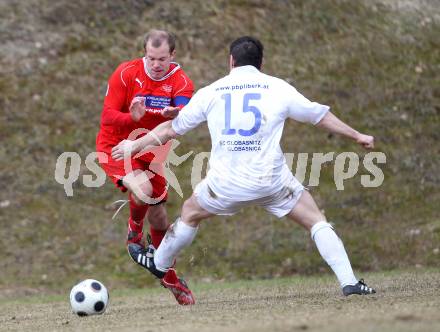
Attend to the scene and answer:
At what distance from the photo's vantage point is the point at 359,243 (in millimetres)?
14875

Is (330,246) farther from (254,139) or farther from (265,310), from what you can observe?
(254,139)

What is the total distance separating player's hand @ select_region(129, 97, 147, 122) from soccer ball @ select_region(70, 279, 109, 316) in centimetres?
147

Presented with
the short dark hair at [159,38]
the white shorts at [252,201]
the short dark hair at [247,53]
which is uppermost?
the short dark hair at [159,38]

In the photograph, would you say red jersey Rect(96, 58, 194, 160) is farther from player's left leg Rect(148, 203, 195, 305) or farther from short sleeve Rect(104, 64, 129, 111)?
player's left leg Rect(148, 203, 195, 305)

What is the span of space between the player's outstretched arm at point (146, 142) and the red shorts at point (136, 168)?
39cm

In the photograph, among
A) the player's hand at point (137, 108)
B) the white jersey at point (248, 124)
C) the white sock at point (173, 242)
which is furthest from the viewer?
the player's hand at point (137, 108)

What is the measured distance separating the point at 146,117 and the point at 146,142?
0.84 meters

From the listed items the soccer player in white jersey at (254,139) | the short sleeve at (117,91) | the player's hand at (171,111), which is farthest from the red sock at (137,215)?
the player's hand at (171,111)

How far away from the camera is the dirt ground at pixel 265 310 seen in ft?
22.2

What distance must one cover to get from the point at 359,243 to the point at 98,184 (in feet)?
13.1

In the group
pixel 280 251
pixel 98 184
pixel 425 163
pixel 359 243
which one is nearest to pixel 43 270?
pixel 98 184

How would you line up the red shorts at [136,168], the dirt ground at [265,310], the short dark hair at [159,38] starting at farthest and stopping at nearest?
the red shorts at [136,168]
the short dark hair at [159,38]
the dirt ground at [265,310]

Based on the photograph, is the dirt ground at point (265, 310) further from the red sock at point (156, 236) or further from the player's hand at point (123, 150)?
the player's hand at point (123, 150)

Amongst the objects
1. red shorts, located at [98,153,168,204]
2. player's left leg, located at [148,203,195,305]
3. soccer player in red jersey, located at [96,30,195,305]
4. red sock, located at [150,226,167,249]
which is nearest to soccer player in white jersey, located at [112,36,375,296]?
soccer player in red jersey, located at [96,30,195,305]
